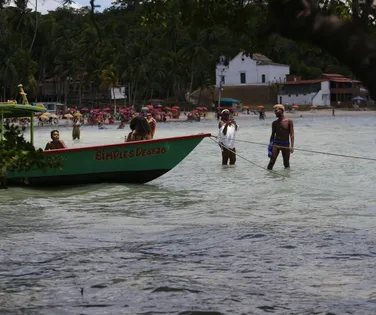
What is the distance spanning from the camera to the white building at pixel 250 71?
10862 centimetres

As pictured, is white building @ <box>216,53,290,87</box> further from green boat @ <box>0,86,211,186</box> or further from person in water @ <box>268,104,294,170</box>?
green boat @ <box>0,86,211,186</box>

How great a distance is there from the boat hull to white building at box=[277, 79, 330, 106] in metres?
88.6

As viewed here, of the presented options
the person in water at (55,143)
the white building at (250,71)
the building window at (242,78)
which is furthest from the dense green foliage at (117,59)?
the person in water at (55,143)

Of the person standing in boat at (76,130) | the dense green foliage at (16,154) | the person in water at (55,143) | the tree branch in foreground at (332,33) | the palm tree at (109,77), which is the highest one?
the palm tree at (109,77)

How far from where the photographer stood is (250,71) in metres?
110

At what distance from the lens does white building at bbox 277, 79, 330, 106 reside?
4134 inches

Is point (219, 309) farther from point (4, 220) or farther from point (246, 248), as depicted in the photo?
point (4, 220)

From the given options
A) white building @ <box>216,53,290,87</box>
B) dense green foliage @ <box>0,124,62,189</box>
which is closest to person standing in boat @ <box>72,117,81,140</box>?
dense green foliage @ <box>0,124,62,189</box>

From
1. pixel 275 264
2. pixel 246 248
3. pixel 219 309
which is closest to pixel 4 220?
pixel 246 248

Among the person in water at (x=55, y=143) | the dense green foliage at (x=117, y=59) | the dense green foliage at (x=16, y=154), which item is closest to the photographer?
the dense green foliage at (x=16, y=154)

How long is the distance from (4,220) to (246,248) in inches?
180

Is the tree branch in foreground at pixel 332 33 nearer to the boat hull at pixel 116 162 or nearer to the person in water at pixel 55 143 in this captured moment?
the boat hull at pixel 116 162

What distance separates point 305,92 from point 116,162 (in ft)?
301

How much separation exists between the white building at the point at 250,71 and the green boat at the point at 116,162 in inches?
3516
